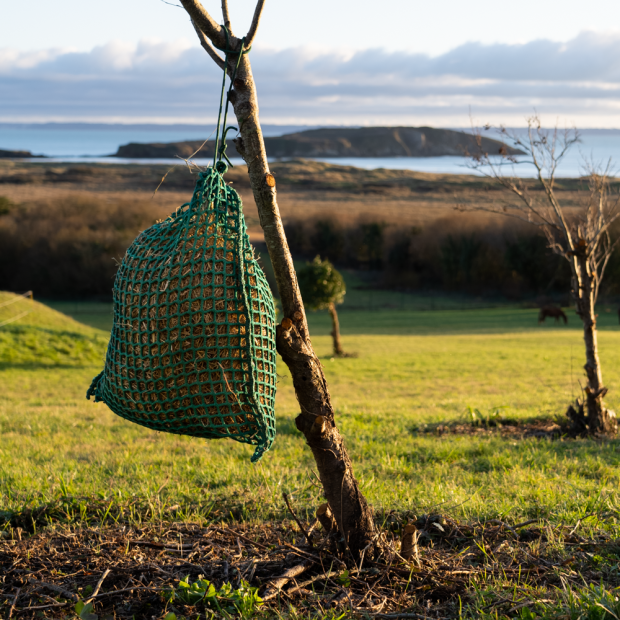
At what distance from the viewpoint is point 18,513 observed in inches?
143

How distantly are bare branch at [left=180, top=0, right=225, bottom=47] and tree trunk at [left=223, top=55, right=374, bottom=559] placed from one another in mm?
94

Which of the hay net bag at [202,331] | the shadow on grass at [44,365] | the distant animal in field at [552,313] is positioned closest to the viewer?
the hay net bag at [202,331]

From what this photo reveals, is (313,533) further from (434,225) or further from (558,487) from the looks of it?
(434,225)

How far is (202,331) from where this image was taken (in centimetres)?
255

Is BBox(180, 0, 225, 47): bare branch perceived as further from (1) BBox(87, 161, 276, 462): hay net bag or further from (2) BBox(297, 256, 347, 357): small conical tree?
(2) BBox(297, 256, 347, 357): small conical tree

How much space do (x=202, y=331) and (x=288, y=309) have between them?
42 centimetres

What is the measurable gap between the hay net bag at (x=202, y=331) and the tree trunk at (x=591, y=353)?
5285mm

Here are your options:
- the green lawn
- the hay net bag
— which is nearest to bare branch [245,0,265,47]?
the hay net bag

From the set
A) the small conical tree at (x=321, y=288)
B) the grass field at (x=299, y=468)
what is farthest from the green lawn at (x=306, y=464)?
the small conical tree at (x=321, y=288)

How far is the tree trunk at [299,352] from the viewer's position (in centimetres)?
263

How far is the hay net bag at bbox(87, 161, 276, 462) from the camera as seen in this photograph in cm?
256

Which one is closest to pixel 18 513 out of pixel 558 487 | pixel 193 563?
pixel 193 563

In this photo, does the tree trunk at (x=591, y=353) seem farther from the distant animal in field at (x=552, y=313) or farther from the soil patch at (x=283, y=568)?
the distant animal in field at (x=552, y=313)

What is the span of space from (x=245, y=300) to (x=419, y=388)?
43.5 ft
